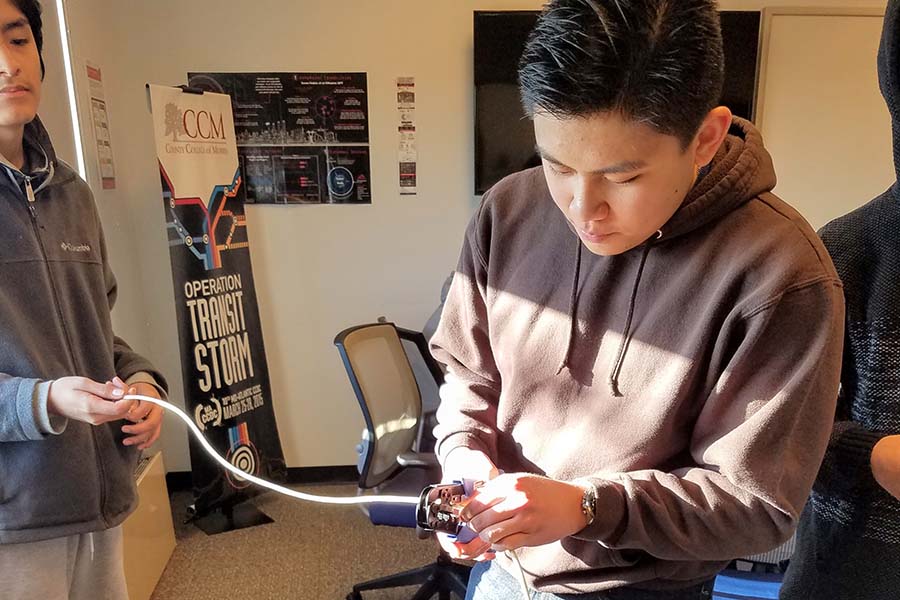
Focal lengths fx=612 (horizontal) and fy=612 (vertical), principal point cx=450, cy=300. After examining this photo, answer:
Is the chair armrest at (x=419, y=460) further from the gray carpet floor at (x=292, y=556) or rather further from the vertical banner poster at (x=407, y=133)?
the vertical banner poster at (x=407, y=133)

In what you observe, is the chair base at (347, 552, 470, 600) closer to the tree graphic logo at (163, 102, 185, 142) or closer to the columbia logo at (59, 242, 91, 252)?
the columbia logo at (59, 242, 91, 252)

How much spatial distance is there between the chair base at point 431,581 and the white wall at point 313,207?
0.94 meters

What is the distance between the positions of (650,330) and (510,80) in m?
2.08

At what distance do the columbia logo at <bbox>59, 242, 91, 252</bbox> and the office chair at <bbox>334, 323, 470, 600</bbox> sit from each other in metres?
0.91

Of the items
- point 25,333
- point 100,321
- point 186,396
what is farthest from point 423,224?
point 25,333

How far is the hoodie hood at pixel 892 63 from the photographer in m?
0.79

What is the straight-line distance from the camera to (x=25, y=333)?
3.48 ft

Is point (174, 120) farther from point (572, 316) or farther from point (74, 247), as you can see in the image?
point (572, 316)

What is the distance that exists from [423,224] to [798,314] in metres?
2.24

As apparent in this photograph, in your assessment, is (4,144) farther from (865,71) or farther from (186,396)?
(865,71)

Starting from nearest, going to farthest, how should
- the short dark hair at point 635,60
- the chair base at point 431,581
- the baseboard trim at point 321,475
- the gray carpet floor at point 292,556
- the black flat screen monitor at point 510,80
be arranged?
the short dark hair at point 635,60 → the chair base at point 431,581 → the gray carpet floor at point 292,556 → the black flat screen monitor at point 510,80 → the baseboard trim at point 321,475

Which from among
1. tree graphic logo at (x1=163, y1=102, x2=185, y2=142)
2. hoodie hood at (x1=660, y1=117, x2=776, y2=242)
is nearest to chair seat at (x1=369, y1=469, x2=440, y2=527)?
hoodie hood at (x1=660, y1=117, x2=776, y2=242)

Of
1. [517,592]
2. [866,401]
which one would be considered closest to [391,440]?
[517,592]

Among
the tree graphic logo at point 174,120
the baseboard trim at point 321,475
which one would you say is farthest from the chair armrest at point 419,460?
the tree graphic logo at point 174,120
